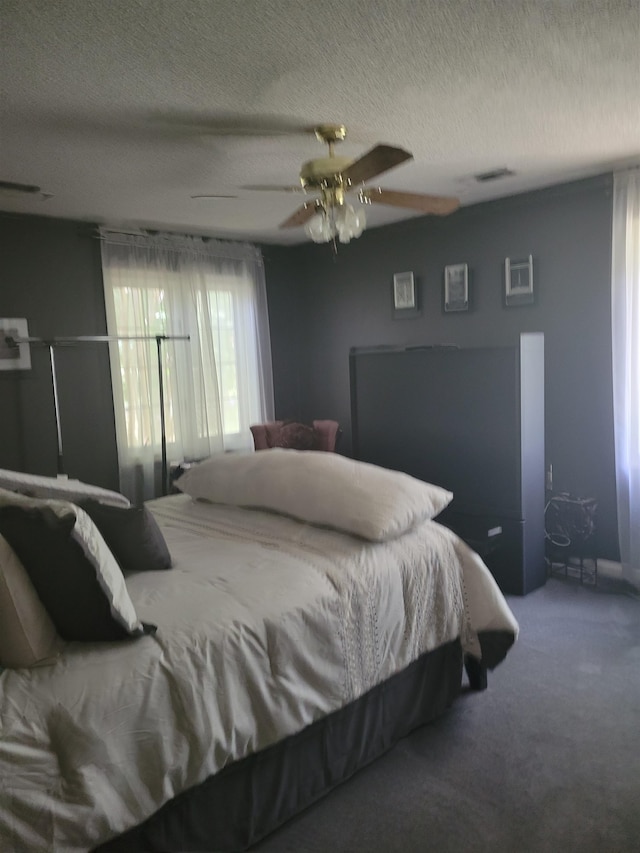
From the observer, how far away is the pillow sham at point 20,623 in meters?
1.58

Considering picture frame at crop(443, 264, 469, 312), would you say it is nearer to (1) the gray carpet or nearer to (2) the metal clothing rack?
(2) the metal clothing rack

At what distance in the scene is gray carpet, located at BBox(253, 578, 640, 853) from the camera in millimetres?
1927

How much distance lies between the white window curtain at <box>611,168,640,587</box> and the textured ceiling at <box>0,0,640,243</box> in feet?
0.93

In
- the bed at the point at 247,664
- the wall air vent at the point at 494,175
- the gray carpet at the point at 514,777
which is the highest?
the wall air vent at the point at 494,175

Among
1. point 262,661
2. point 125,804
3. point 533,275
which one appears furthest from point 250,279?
point 125,804

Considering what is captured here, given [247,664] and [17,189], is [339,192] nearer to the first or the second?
[247,664]

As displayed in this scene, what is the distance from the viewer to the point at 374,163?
7.84ft

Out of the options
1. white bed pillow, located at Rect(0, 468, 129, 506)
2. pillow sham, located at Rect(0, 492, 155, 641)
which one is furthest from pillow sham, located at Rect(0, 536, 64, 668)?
white bed pillow, located at Rect(0, 468, 129, 506)

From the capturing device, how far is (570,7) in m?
1.87

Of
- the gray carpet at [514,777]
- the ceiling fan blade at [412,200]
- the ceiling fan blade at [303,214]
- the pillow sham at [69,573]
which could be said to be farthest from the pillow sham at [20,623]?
the ceiling fan blade at [412,200]

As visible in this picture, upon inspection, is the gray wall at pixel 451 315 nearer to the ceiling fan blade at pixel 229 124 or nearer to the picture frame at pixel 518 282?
the picture frame at pixel 518 282

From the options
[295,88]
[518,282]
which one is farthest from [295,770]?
[518,282]

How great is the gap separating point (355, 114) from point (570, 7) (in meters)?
0.96

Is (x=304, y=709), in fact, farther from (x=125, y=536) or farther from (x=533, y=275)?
(x=533, y=275)
